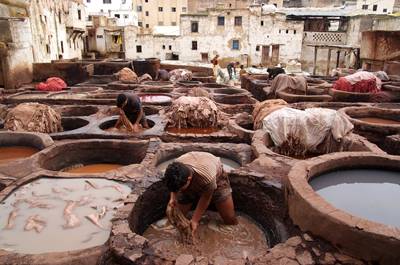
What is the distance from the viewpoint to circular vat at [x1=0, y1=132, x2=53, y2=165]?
573 cm

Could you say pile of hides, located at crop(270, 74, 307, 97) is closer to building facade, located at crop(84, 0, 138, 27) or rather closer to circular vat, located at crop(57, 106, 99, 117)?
circular vat, located at crop(57, 106, 99, 117)

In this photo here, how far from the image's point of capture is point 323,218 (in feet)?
9.46

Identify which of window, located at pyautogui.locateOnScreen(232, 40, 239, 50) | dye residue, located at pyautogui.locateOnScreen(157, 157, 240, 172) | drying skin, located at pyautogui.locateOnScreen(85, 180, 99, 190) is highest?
window, located at pyautogui.locateOnScreen(232, 40, 239, 50)

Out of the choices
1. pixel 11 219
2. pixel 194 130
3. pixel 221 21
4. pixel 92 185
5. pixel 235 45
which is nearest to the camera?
pixel 11 219

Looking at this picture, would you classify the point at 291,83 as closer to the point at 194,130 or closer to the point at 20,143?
the point at 194,130

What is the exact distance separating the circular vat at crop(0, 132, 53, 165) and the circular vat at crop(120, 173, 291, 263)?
8.61 ft

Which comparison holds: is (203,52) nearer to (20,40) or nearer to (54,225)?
(20,40)

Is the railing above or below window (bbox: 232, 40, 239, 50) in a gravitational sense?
above

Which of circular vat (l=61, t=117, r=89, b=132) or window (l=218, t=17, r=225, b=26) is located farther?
window (l=218, t=17, r=225, b=26)

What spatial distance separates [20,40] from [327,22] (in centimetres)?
2947

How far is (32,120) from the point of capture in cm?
646

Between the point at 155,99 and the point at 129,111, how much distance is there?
3101 mm

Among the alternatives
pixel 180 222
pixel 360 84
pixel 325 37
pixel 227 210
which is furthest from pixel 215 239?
pixel 325 37

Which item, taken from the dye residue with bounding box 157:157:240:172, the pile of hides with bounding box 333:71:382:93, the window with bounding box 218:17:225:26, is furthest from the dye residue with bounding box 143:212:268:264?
the window with bounding box 218:17:225:26
